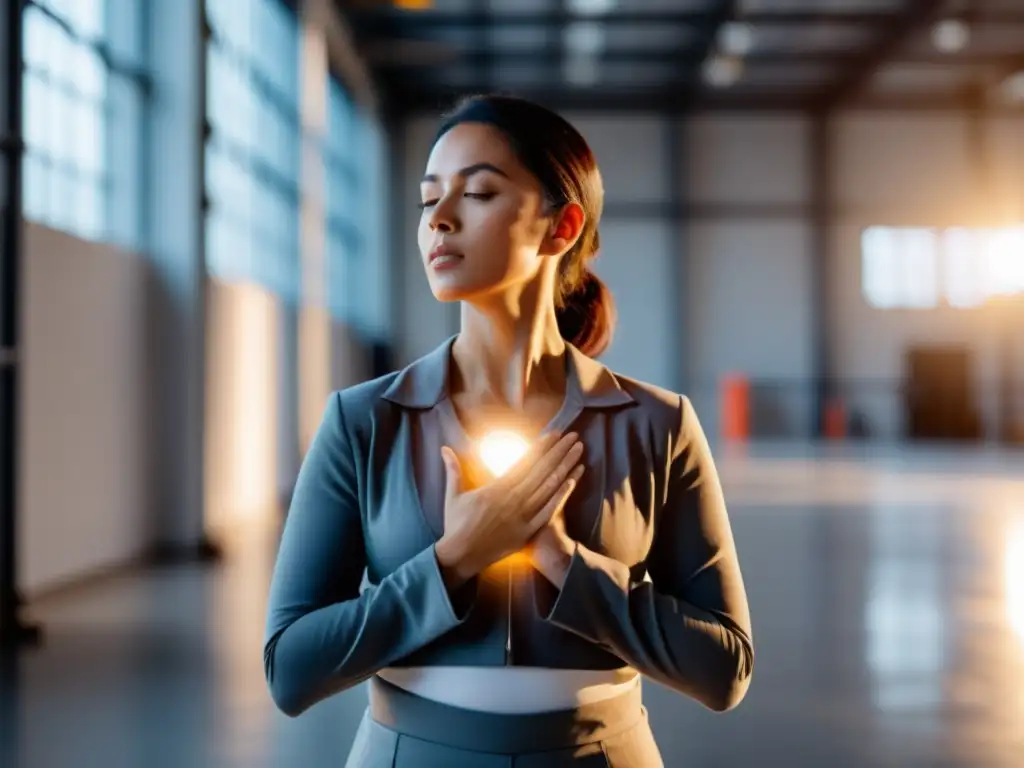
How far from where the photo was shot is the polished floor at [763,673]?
3248mm

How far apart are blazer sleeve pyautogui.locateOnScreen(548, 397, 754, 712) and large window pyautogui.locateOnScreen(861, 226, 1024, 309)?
62.2 feet

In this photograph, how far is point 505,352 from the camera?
104cm

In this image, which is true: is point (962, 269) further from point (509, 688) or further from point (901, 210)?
point (509, 688)

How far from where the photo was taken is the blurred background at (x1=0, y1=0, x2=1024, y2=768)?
4.04 meters

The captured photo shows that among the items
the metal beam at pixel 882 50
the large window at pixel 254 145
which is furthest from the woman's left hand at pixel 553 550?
the metal beam at pixel 882 50

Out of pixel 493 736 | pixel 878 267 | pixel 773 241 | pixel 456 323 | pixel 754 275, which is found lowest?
pixel 493 736

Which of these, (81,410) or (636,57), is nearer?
(81,410)

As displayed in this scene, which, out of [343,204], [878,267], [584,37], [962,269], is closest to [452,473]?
[343,204]

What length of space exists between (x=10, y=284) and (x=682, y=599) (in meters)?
4.43

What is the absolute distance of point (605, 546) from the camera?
97 centimetres

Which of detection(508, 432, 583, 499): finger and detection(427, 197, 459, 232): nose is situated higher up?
detection(427, 197, 459, 232): nose

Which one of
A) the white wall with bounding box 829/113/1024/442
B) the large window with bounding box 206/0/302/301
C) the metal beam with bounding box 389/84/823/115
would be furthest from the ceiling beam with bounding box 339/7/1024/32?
the white wall with bounding box 829/113/1024/442

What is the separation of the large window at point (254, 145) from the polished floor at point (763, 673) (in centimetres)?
292

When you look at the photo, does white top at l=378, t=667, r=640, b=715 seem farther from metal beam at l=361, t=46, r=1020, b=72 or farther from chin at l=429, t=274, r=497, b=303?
metal beam at l=361, t=46, r=1020, b=72
